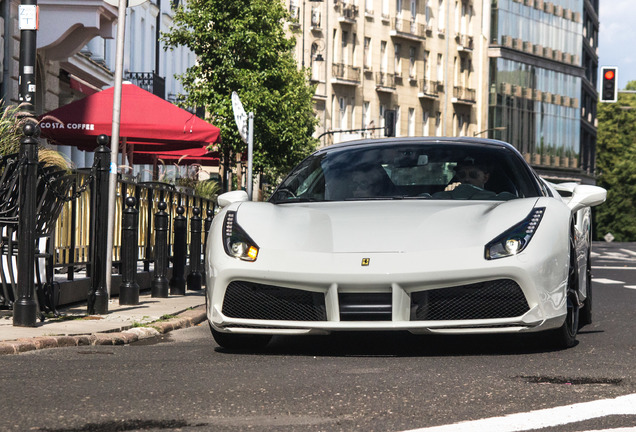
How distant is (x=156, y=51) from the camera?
4809 cm

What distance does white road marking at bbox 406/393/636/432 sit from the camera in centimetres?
498

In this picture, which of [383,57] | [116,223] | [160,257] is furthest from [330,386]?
[383,57]

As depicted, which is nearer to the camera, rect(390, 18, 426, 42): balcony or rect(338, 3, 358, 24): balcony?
rect(338, 3, 358, 24): balcony

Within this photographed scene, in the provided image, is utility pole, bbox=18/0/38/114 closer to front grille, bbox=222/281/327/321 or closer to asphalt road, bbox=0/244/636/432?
asphalt road, bbox=0/244/636/432

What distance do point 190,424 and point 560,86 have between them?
95.2m

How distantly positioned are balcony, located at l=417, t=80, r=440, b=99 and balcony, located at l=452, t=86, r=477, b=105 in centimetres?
228

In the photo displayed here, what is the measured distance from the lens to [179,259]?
48.3ft

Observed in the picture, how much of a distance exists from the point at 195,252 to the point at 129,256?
3.44m

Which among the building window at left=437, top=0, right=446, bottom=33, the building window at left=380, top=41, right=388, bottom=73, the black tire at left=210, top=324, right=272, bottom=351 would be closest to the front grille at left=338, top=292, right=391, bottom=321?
the black tire at left=210, top=324, right=272, bottom=351

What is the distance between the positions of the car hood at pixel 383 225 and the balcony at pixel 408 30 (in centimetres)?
7986

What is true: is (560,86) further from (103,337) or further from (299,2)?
(103,337)

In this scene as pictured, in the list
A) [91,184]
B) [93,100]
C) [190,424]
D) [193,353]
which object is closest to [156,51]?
[93,100]

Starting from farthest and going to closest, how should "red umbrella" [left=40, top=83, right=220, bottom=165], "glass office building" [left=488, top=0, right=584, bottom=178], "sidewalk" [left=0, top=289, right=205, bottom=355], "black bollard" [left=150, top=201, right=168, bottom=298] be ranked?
"glass office building" [left=488, top=0, right=584, bottom=178], "red umbrella" [left=40, top=83, right=220, bottom=165], "black bollard" [left=150, top=201, right=168, bottom=298], "sidewalk" [left=0, top=289, right=205, bottom=355]

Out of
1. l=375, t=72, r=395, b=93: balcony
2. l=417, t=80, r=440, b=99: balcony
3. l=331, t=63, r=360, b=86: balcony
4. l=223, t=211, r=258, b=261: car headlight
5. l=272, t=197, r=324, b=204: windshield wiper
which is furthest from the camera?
l=417, t=80, r=440, b=99: balcony
